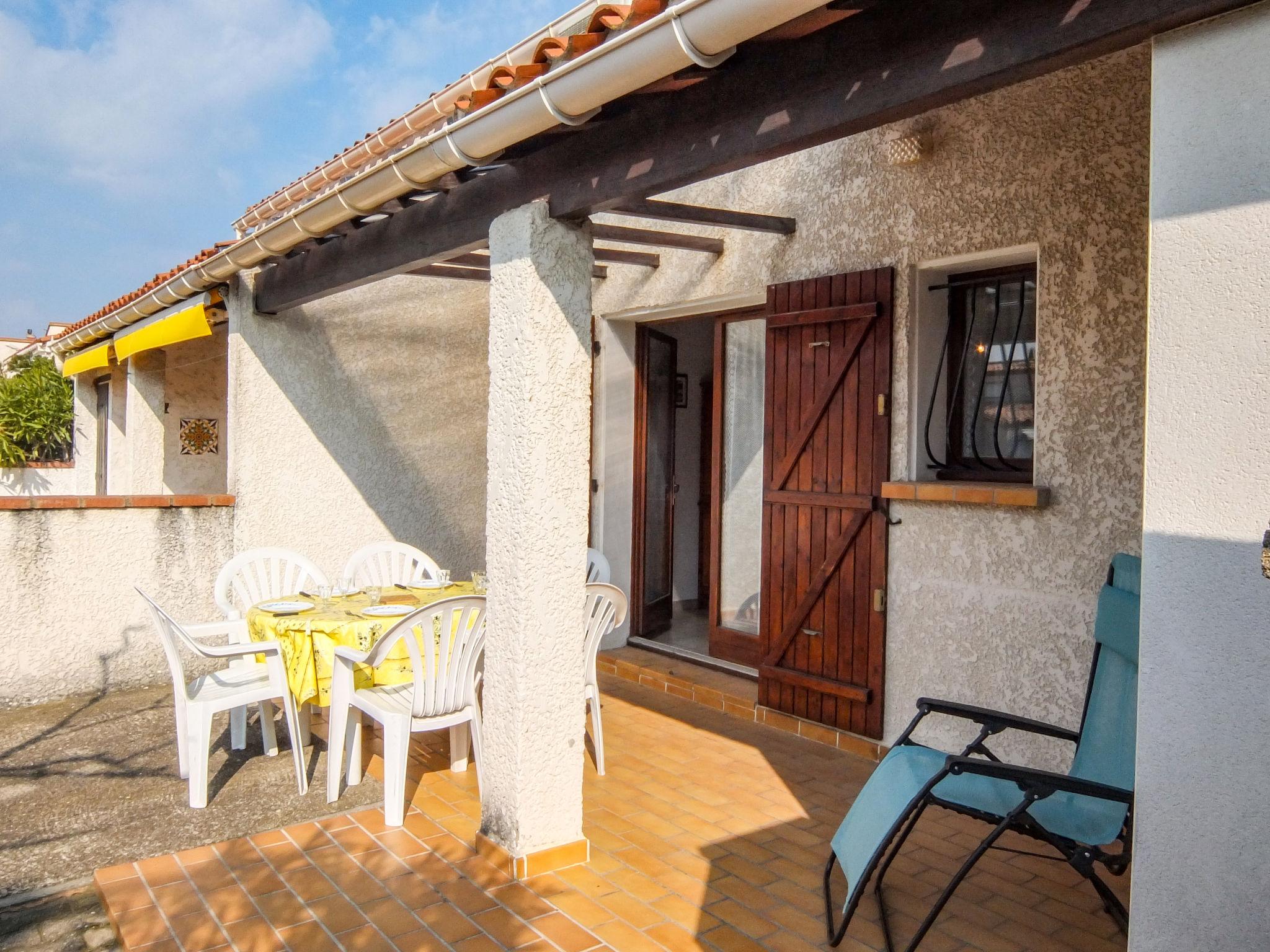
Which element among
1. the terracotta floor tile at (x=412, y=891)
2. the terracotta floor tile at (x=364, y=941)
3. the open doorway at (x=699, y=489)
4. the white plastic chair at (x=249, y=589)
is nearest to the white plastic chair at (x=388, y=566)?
the white plastic chair at (x=249, y=589)

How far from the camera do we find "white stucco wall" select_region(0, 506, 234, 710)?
6000 mm

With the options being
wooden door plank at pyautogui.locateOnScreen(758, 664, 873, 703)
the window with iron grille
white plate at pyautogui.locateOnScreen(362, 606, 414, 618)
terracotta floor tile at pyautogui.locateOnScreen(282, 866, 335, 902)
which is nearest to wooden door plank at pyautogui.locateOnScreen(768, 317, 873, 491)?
the window with iron grille

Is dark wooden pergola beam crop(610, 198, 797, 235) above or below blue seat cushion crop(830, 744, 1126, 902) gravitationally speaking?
above

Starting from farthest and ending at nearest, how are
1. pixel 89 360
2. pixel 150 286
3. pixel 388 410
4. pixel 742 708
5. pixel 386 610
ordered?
pixel 89 360 → pixel 150 286 → pixel 388 410 → pixel 742 708 → pixel 386 610

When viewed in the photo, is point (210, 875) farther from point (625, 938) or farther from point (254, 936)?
point (625, 938)

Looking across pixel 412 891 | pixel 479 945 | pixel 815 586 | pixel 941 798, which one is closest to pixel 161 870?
pixel 412 891

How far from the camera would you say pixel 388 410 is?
7379mm

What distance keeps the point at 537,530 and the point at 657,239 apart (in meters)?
2.43

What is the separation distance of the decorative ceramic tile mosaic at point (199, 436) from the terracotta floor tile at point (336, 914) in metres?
7.80

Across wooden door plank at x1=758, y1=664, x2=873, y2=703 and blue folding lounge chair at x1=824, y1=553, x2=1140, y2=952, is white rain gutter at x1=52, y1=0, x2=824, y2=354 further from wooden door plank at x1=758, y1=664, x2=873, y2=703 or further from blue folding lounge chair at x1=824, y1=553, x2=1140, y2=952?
wooden door plank at x1=758, y1=664, x2=873, y2=703

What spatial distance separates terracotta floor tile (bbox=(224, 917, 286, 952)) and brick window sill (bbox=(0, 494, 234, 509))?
3858 mm

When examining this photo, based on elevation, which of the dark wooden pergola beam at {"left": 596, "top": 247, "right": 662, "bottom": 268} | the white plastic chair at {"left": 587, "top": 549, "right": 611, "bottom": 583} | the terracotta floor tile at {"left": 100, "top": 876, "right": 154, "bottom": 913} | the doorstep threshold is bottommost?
the terracotta floor tile at {"left": 100, "top": 876, "right": 154, "bottom": 913}

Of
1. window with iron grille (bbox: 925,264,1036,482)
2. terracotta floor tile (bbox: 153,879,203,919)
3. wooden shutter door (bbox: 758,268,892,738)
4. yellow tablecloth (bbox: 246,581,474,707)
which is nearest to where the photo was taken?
terracotta floor tile (bbox: 153,879,203,919)

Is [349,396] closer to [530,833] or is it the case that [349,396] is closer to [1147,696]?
[530,833]
